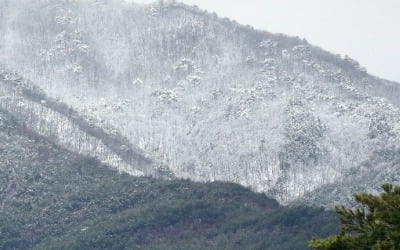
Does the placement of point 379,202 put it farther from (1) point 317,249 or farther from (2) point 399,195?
(1) point 317,249

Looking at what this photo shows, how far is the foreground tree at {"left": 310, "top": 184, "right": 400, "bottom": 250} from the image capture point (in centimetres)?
4091

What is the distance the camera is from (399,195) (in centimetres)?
4078

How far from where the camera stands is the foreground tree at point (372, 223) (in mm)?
40906

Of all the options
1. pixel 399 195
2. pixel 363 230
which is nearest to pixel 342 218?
pixel 363 230

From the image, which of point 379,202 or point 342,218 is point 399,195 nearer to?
point 379,202

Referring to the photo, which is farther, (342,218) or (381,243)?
(342,218)

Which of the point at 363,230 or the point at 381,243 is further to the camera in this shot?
the point at 363,230

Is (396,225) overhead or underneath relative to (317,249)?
overhead

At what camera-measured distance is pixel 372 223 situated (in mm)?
42625

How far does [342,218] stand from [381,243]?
4.37m

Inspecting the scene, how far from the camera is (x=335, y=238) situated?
A: 138 ft

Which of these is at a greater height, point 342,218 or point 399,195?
→ point 399,195

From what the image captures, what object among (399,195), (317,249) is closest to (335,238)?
(317,249)

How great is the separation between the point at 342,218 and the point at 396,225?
3448 millimetres
